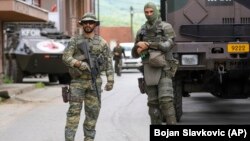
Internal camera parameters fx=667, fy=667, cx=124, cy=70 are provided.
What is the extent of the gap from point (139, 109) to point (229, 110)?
1.93 meters

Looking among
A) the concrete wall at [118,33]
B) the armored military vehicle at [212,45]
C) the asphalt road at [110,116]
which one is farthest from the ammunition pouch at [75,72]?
the concrete wall at [118,33]

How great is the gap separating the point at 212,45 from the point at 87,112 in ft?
10.3

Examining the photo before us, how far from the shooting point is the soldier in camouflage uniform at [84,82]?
8.34m

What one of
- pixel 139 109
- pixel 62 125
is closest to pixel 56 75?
pixel 139 109

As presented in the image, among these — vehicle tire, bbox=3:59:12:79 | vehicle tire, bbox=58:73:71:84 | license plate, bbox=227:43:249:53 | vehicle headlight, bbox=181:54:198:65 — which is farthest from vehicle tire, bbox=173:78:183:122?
vehicle tire, bbox=3:59:12:79

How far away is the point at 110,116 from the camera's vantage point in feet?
42.7

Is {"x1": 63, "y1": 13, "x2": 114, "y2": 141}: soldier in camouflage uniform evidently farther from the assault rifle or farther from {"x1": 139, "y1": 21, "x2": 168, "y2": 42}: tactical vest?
{"x1": 139, "y1": 21, "x2": 168, "y2": 42}: tactical vest

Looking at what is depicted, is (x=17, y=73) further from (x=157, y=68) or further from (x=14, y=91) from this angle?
(x=157, y=68)

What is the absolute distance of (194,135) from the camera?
5.14 metres

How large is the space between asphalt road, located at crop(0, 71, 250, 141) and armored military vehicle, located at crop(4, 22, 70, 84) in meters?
4.23

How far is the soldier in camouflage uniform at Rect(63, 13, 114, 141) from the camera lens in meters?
8.34

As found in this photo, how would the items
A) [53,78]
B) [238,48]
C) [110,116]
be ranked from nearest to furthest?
[238,48] < [110,116] < [53,78]

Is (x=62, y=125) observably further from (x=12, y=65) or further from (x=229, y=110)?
(x=12, y=65)

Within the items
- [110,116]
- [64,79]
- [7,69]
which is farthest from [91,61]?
[7,69]
